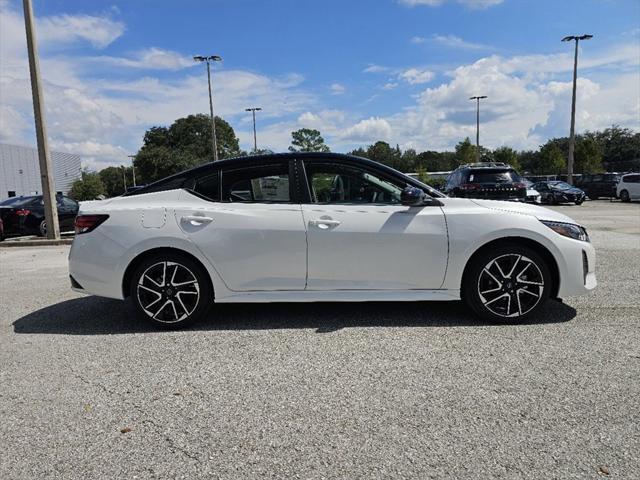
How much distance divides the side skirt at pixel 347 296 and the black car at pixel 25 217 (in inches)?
463

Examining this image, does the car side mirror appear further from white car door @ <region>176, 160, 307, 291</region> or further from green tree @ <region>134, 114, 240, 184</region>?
Answer: green tree @ <region>134, 114, 240, 184</region>

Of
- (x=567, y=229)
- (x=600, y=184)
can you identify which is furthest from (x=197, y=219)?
(x=600, y=184)

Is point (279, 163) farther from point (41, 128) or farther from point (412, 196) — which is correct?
point (41, 128)

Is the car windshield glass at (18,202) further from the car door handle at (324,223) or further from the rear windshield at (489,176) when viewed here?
the car door handle at (324,223)

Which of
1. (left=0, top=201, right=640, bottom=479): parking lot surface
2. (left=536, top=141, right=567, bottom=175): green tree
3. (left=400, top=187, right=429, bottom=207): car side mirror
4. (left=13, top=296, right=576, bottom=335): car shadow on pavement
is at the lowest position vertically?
(left=0, top=201, right=640, bottom=479): parking lot surface

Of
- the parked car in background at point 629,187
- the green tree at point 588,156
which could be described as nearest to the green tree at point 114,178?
the green tree at point 588,156

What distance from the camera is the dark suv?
40.8ft

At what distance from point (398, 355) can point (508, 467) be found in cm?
142

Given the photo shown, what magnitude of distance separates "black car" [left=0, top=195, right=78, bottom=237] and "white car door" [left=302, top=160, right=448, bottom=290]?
12.2m

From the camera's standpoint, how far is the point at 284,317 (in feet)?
15.4

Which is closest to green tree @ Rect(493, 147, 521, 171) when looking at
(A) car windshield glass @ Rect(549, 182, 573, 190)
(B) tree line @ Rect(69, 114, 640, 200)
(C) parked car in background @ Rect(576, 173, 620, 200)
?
(B) tree line @ Rect(69, 114, 640, 200)

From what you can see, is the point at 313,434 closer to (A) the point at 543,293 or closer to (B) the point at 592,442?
(B) the point at 592,442

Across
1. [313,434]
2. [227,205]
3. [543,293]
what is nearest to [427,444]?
[313,434]

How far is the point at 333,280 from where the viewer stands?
14.1 feet
